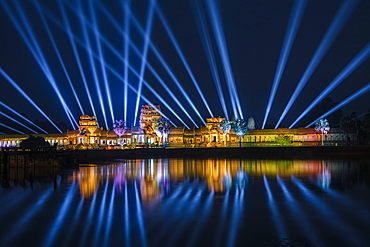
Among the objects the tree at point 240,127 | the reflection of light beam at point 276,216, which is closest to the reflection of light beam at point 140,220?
the reflection of light beam at point 276,216

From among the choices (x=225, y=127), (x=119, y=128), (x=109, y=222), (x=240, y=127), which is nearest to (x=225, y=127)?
(x=225, y=127)

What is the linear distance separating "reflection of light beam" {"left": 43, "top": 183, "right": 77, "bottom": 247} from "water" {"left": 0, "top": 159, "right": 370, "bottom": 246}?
38 millimetres

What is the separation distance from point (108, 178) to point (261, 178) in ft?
39.5

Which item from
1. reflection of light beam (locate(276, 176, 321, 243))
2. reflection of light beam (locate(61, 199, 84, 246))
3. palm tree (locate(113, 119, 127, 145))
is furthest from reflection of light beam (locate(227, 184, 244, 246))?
palm tree (locate(113, 119, 127, 145))

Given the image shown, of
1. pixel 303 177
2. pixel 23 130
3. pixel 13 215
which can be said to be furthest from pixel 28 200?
pixel 23 130

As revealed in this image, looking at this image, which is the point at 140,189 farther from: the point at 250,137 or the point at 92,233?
the point at 250,137

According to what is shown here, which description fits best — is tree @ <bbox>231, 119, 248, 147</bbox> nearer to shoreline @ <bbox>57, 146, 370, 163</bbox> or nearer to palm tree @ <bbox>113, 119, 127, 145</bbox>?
shoreline @ <bbox>57, 146, 370, 163</bbox>

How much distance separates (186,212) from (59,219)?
217 inches

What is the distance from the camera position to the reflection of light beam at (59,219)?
51.6ft

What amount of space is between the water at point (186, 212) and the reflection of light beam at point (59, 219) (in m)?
0.04

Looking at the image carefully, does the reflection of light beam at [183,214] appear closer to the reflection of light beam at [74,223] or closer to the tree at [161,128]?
the reflection of light beam at [74,223]

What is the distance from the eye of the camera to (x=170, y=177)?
36.4m

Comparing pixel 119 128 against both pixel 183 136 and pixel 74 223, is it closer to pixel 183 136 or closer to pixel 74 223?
pixel 183 136

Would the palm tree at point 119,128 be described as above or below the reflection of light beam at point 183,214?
above
